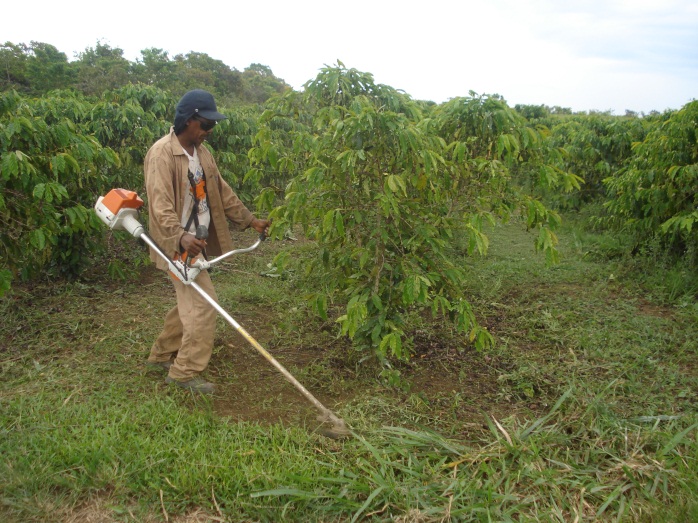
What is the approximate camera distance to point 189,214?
10.5 feet

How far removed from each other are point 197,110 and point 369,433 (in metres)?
1.92

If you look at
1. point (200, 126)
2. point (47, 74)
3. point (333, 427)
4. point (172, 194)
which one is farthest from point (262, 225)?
point (47, 74)

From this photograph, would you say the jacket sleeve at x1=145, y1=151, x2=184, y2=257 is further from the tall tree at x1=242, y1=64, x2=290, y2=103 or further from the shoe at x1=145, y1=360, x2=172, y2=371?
the tall tree at x1=242, y1=64, x2=290, y2=103

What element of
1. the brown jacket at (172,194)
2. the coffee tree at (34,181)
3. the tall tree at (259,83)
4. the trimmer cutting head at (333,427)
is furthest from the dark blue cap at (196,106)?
the tall tree at (259,83)

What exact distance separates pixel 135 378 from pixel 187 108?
1617 mm

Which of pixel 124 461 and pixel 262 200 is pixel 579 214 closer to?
pixel 262 200

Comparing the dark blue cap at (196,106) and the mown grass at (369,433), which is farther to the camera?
the dark blue cap at (196,106)

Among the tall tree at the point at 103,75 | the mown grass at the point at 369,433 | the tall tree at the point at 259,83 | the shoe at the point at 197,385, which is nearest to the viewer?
the mown grass at the point at 369,433

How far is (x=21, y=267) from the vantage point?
4.27 metres

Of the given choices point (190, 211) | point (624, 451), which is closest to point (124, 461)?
point (190, 211)

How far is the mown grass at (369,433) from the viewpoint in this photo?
7.43 ft

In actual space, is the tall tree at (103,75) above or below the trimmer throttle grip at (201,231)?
above

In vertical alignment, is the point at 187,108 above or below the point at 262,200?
above

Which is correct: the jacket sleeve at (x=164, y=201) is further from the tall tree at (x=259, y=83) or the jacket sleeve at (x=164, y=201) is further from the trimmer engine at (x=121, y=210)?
the tall tree at (x=259, y=83)
